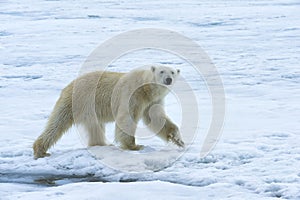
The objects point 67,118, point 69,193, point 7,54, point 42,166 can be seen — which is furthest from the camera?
point 7,54

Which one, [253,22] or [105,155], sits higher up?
[253,22]

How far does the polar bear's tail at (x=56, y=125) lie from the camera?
16.1ft

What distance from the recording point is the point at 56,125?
5035 mm

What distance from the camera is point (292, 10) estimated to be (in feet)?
67.0

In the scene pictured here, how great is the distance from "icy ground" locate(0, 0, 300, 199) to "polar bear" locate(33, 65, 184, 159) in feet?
0.63

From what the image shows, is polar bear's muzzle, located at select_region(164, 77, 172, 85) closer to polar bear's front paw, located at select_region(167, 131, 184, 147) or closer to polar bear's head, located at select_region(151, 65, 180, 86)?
polar bear's head, located at select_region(151, 65, 180, 86)

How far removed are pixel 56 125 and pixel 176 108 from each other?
7.93 ft

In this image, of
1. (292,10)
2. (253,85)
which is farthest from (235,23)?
(253,85)

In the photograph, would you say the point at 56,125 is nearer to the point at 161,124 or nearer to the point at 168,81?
the point at 161,124

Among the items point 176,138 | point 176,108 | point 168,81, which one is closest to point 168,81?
point 168,81

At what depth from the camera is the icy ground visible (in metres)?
3.94

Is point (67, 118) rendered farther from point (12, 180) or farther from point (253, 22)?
point (253, 22)

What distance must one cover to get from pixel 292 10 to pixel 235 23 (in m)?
3.93

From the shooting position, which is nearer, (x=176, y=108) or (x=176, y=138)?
(x=176, y=138)
